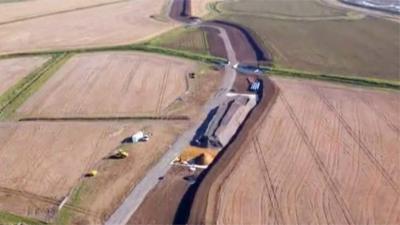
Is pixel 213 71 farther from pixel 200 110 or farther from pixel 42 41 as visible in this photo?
pixel 42 41

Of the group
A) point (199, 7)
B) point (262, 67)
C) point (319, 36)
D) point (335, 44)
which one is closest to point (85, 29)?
point (199, 7)

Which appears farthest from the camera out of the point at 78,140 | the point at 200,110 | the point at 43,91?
the point at 43,91

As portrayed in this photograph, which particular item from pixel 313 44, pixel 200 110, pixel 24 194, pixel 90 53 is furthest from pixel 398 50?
pixel 24 194

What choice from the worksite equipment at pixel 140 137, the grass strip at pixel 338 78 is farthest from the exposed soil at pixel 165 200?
the grass strip at pixel 338 78

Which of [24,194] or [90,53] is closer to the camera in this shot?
[24,194]

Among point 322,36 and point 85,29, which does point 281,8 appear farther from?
point 85,29
